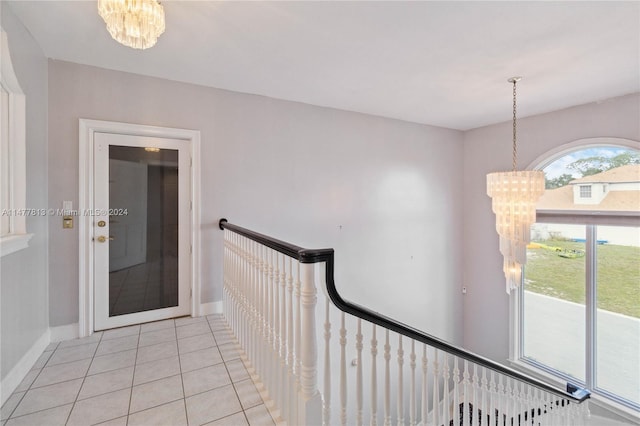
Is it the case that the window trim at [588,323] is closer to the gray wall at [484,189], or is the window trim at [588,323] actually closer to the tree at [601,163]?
the gray wall at [484,189]

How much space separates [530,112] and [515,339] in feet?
10.7

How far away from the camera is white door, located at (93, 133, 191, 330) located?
8.86ft

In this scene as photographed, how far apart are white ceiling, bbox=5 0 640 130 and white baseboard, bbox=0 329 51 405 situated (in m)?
2.27

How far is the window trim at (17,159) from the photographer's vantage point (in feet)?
6.18

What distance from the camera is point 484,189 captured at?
189 inches

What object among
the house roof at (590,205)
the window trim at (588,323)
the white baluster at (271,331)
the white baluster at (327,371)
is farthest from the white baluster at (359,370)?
the window trim at (588,323)

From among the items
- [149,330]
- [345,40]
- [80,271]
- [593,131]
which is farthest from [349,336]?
[593,131]

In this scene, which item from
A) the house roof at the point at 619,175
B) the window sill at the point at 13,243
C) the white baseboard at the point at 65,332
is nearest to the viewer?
the window sill at the point at 13,243

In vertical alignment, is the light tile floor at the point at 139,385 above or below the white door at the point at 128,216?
below

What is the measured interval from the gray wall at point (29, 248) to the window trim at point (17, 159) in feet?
0.29

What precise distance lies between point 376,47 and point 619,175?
3376 mm

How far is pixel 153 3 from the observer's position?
1512 mm

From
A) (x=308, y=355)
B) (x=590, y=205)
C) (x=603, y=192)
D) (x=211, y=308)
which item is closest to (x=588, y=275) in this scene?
(x=590, y=205)

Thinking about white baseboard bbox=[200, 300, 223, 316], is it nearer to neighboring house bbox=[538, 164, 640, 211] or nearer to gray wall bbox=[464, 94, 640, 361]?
gray wall bbox=[464, 94, 640, 361]
